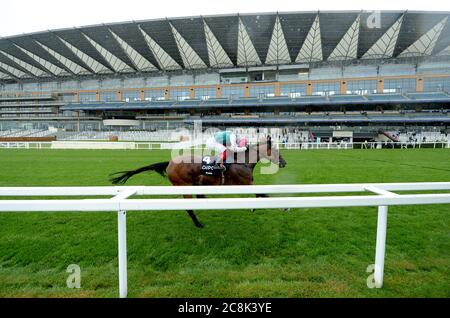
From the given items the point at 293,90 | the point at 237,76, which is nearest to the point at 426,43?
the point at 293,90

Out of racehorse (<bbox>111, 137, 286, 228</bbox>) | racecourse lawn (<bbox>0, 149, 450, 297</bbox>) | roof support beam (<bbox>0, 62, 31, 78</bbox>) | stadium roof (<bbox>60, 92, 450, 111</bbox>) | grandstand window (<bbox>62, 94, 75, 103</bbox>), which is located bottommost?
racecourse lawn (<bbox>0, 149, 450, 297</bbox>)

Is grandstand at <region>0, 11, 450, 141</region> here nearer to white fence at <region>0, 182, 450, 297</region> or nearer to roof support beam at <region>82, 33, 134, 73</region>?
roof support beam at <region>82, 33, 134, 73</region>

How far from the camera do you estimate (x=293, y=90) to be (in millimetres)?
49688

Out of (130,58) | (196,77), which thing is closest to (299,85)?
(196,77)

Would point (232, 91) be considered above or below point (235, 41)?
below

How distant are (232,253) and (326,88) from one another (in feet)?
167

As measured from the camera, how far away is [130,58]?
5184 centimetres

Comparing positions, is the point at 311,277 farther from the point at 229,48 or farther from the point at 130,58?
the point at 130,58

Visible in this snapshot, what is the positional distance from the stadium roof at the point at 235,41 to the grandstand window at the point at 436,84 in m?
4.49

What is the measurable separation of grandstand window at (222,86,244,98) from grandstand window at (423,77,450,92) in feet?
106

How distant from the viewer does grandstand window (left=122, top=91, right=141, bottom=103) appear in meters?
56.6

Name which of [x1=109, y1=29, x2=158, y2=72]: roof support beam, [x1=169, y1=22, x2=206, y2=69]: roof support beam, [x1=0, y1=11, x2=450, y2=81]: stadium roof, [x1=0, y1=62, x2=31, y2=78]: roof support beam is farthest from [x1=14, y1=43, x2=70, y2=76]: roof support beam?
[x1=169, y1=22, x2=206, y2=69]: roof support beam

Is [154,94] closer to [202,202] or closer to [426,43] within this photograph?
[426,43]

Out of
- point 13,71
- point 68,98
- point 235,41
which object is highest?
point 235,41
